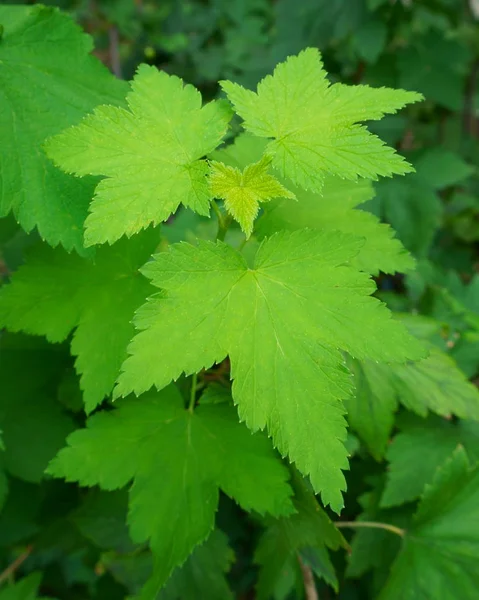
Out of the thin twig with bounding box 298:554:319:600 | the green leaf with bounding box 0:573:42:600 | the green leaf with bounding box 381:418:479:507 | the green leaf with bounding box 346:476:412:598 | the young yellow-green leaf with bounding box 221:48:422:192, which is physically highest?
the young yellow-green leaf with bounding box 221:48:422:192

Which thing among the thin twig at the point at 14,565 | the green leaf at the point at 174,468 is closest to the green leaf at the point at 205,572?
the green leaf at the point at 174,468

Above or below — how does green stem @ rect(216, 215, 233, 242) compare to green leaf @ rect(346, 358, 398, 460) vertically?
above

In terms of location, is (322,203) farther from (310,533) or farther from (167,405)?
(310,533)

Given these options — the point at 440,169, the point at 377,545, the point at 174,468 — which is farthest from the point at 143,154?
the point at 440,169

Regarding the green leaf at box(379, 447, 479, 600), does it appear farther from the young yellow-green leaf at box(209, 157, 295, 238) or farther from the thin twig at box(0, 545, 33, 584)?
the thin twig at box(0, 545, 33, 584)

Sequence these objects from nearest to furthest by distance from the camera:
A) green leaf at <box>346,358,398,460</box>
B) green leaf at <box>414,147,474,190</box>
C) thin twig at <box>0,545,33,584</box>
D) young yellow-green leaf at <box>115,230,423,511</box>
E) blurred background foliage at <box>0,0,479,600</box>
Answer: young yellow-green leaf at <box>115,230,423,511</box> < green leaf at <box>346,358,398,460</box> < blurred background foliage at <box>0,0,479,600</box> < thin twig at <box>0,545,33,584</box> < green leaf at <box>414,147,474,190</box>

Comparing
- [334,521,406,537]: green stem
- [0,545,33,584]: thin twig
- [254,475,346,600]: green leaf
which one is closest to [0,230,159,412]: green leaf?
[254,475,346,600]: green leaf

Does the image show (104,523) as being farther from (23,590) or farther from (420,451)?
(420,451)
